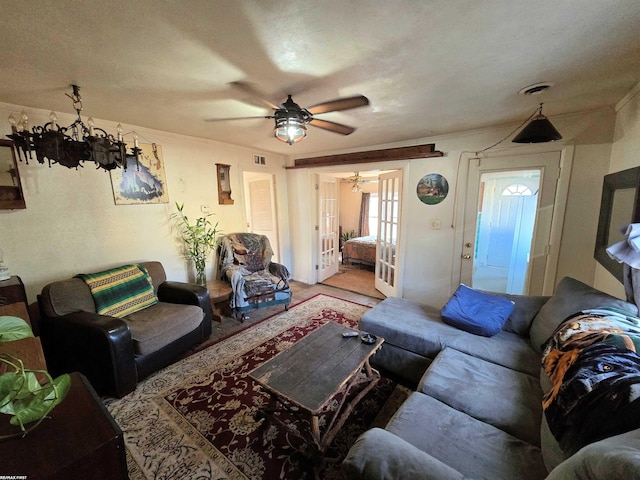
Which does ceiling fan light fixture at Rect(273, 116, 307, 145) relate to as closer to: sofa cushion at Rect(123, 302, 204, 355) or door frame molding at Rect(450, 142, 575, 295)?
sofa cushion at Rect(123, 302, 204, 355)

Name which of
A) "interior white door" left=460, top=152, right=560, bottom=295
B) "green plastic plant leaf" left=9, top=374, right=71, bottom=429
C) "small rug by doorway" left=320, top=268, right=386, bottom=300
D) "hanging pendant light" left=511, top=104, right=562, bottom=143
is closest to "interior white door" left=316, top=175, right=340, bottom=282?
"small rug by doorway" left=320, top=268, right=386, bottom=300

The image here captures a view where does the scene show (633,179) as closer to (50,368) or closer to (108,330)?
(108,330)

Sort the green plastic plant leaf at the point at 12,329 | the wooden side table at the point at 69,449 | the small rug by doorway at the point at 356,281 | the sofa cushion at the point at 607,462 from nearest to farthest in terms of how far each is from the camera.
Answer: the sofa cushion at the point at 607,462
the green plastic plant leaf at the point at 12,329
the wooden side table at the point at 69,449
the small rug by doorway at the point at 356,281

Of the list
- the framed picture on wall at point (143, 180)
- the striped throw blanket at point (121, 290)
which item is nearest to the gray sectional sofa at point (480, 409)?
the striped throw blanket at point (121, 290)

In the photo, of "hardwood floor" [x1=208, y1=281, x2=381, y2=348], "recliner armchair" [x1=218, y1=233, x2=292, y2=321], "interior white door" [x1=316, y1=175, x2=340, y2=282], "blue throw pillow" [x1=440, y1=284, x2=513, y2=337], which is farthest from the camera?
"interior white door" [x1=316, y1=175, x2=340, y2=282]

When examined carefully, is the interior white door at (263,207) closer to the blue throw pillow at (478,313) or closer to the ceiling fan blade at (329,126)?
the ceiling fan blade at (329,126)

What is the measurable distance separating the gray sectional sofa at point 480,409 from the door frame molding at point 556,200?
881 millimetres

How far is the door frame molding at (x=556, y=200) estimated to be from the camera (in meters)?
2.43

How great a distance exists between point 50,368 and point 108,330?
955mm

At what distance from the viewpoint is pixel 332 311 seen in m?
3.35

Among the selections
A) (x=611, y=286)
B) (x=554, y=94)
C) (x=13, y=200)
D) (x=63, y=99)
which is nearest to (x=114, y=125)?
(x=63, y=99)

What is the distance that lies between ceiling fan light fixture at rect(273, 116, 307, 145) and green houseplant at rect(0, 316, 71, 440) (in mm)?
1576

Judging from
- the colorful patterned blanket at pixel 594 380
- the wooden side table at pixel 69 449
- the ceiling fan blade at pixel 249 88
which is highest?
the ceiling fan blade at pixel 249 88

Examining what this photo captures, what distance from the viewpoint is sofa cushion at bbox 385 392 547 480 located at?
997 millimetres
